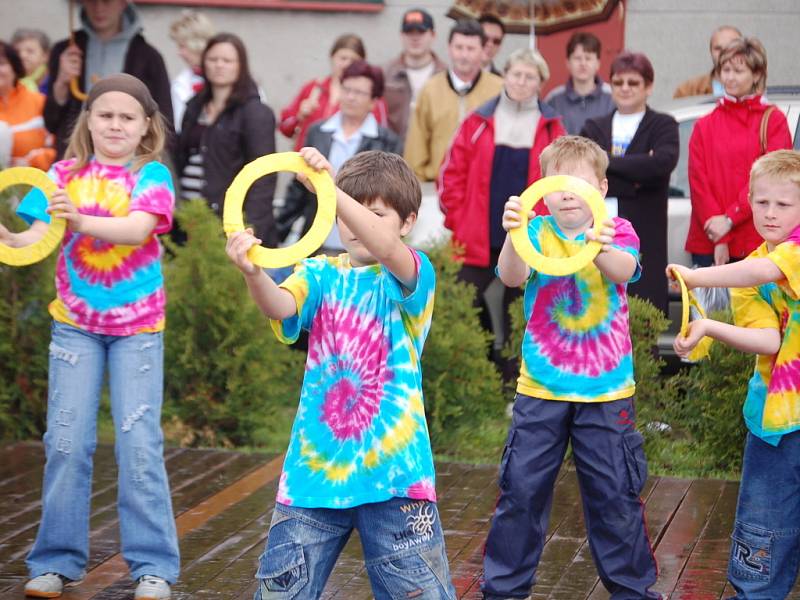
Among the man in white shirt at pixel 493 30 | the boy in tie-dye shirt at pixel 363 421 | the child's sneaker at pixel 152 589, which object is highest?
the man in white shirt at pixel 493 30

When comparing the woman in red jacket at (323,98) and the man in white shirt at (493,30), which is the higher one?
the man in white shirt at (493,30)

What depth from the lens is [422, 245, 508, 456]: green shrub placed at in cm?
694

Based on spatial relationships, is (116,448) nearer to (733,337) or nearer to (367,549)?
(367,549)

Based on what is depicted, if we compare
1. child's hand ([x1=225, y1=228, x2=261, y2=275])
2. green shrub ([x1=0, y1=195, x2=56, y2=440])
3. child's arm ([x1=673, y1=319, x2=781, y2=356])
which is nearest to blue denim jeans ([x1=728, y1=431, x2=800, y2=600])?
child's arm ([x1=673, y1=319, x2=781, y2=356])

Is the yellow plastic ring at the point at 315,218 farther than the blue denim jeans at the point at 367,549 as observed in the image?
No

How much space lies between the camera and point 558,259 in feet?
13.7

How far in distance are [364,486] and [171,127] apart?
4976mm

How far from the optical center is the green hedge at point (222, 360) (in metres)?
6.98

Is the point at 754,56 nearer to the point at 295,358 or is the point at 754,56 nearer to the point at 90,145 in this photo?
the point at 295,358

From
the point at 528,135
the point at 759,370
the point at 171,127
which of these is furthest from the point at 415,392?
the point at 171,127

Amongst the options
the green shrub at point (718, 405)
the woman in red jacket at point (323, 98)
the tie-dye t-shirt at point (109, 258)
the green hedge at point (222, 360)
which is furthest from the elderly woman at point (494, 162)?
the tie-dye t-shirt at point (109, 258)

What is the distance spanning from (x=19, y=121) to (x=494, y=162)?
3.22m

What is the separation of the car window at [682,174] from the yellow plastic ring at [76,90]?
363 cm

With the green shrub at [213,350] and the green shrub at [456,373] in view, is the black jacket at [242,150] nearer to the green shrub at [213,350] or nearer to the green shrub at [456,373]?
the green shrub at [213,350]
